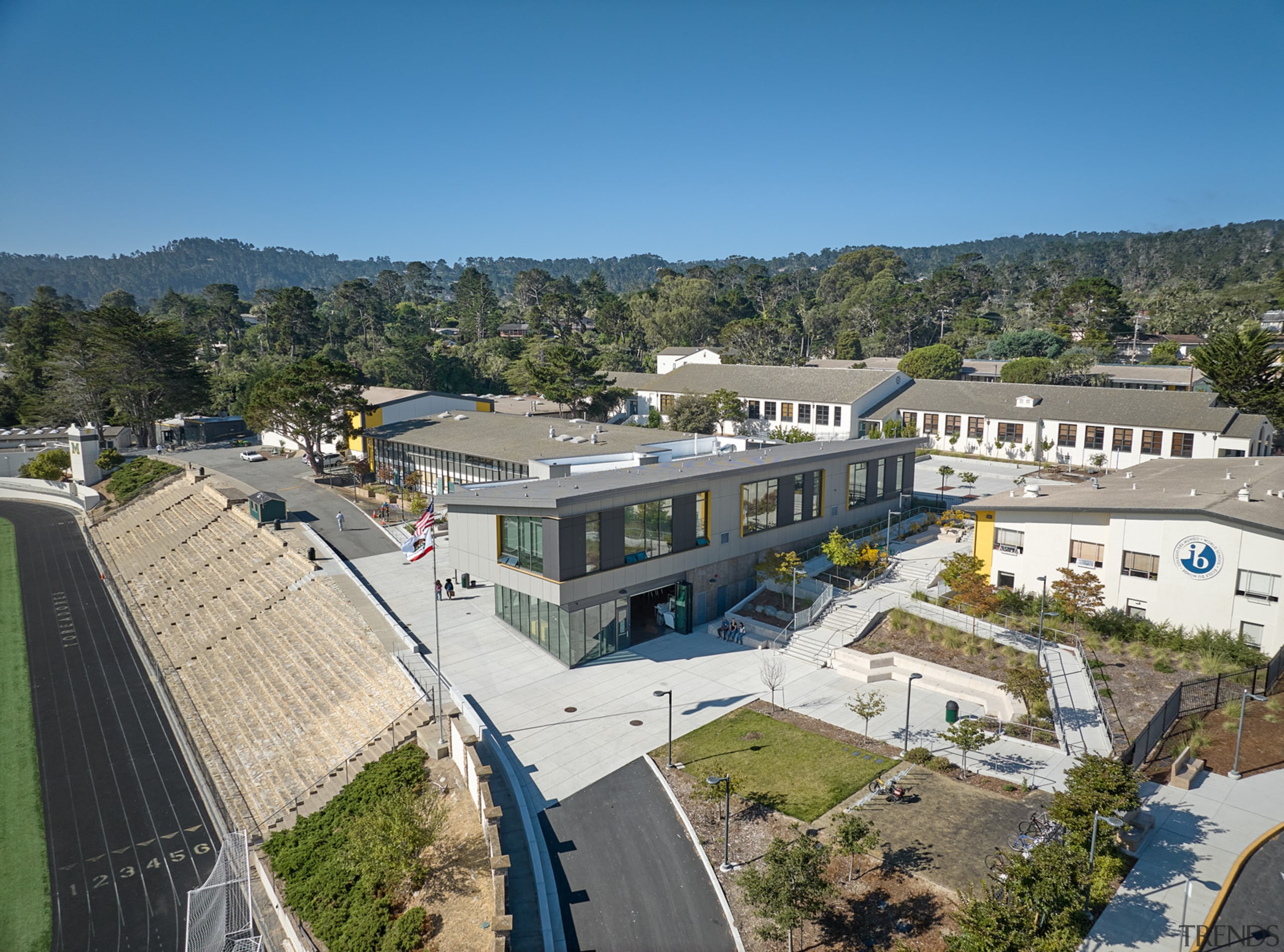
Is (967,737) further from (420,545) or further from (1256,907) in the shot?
(420,545)

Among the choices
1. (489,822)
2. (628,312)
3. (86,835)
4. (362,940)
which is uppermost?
(628,312)

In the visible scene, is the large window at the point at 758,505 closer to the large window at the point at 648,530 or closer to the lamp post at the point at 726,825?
the large window at the point at 648,530

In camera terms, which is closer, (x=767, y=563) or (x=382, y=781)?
(x=382, y=781)

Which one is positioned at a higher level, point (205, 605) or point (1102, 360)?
point (1102, 360)

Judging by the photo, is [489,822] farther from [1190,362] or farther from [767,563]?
[1190,362]

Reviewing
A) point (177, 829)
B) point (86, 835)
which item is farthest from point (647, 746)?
point (86, 835)

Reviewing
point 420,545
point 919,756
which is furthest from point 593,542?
point 919,756

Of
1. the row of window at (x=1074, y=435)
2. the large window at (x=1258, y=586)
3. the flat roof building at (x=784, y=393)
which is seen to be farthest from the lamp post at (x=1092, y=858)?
the flat roof building at (x=784, y=393)
